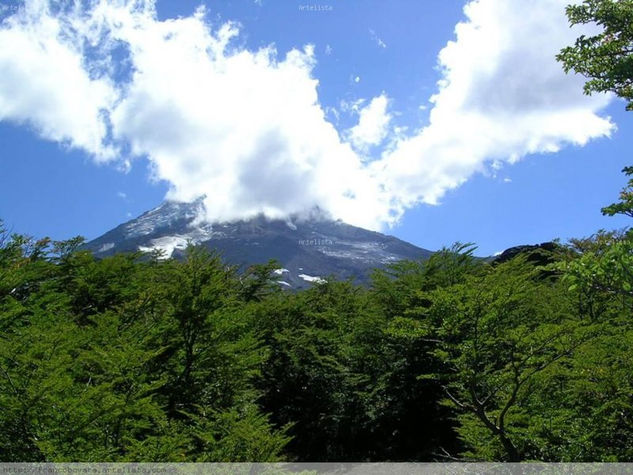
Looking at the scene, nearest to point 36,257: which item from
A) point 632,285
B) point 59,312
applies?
point 59,312

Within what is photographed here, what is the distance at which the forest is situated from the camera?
7273 millimetres

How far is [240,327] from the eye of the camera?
14750 mm

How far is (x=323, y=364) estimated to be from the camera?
1750cm

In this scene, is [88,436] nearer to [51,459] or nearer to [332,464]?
[51,459]

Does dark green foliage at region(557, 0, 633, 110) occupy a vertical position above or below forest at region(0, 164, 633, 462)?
above

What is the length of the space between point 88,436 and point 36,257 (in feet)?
44.7

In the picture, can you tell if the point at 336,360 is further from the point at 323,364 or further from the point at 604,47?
the point at 604,47

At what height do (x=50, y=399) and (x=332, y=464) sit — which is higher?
(x=50, y=399)

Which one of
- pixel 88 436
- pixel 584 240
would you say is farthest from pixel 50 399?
pixel 584 240

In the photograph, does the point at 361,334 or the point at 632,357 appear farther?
the point at 361,334

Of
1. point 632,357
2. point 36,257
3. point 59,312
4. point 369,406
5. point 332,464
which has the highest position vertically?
point 36,257

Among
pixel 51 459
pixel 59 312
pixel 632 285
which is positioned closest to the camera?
pixel 632 285

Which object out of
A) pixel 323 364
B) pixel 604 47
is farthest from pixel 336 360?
pixel 604 47

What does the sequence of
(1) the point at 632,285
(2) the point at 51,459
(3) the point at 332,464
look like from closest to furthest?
(1) the point at 632,285
(2) the point at 51,459
(3) the point at 332,464
